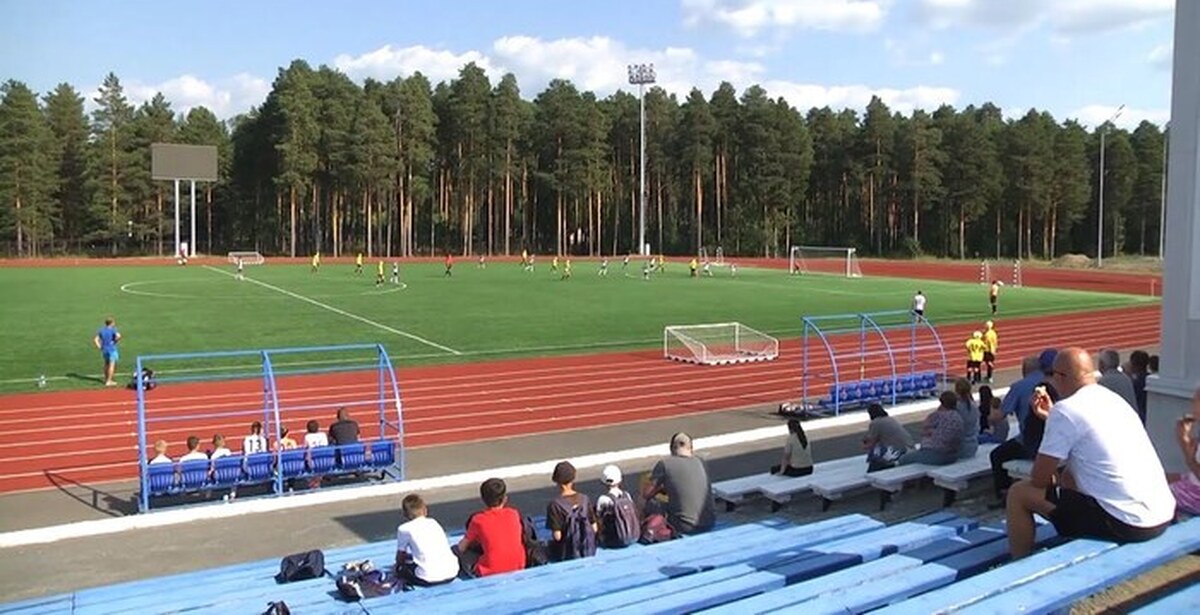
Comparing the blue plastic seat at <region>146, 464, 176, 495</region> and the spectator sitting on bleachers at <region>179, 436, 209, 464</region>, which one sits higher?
the spectator sitting on bleachers at <region>179, 436, 209, 464</region>

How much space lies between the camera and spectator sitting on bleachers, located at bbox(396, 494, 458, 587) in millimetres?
7336

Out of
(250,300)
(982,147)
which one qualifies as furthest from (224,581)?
(982,147)

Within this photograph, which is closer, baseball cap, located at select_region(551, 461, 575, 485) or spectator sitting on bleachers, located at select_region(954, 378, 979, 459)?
baseball cap, located at select_region(551, 461, 575, 485)

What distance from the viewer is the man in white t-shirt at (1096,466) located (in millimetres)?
5285

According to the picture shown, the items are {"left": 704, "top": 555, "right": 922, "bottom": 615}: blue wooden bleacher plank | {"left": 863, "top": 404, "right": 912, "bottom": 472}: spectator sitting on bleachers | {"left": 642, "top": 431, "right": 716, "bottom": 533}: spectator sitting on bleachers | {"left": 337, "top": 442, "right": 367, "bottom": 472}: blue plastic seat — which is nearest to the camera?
{"left": 704, "top": 555, "right": 922, "bottom": 615}: blue wooden bleacher plank

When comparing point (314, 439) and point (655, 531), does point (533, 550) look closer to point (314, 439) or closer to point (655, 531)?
point (655, 531)

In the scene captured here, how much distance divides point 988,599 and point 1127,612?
1369 mm

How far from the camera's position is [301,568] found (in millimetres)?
7711

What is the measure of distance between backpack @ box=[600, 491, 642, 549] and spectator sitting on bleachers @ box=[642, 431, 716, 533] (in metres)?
0.80

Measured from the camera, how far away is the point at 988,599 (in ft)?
14.7

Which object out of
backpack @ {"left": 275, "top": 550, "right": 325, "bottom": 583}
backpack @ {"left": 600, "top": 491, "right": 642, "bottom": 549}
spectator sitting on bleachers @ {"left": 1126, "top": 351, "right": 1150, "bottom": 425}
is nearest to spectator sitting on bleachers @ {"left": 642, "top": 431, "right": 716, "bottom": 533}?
backpack @ {"left": 600, "top": 491, "right": 642, "bottom": 549}

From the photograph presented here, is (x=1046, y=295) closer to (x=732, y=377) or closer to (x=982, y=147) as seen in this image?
(x=732, y=377)

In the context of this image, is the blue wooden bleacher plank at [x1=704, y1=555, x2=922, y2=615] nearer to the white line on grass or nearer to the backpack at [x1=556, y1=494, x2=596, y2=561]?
the backpack at [x1=556, y1=494, x2=596, y2=561]

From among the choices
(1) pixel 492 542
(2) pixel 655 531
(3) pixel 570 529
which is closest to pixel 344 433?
(2) pixel 655 531
